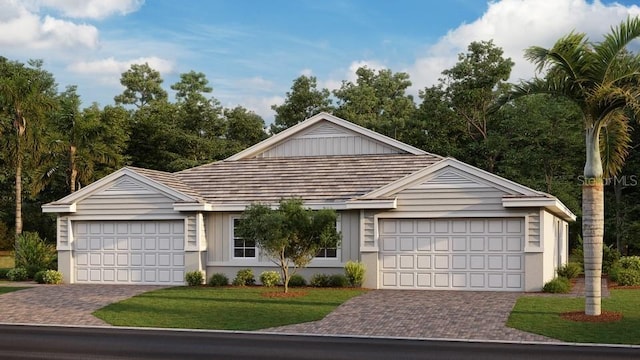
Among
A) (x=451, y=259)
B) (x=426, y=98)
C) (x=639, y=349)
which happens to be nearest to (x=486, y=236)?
(x=451, y=259)

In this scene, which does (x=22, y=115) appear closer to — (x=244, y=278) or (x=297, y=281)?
(x=244, y=278)

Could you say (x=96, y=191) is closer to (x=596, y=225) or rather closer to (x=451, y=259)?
(x=451, y=259)

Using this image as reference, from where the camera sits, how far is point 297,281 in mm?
24875

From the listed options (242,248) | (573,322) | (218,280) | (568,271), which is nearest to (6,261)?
(242,248)

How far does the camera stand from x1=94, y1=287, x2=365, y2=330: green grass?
17.8 meters

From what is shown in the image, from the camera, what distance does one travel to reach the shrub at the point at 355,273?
79.0 feet

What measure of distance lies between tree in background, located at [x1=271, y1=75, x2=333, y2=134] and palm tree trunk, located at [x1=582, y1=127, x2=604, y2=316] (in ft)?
122

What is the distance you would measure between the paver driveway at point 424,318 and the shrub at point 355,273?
1962 millimetres

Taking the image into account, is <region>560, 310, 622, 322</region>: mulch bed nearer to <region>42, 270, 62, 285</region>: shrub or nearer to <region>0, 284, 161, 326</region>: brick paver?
<region>0, 284, 161, 326</region>: brick paver

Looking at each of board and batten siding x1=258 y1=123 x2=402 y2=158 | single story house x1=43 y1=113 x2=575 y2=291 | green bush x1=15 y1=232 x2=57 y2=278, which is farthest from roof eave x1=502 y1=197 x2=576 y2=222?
green bush x1=15 y1=232 x2=57 y2=278

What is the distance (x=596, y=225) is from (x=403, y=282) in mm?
8346

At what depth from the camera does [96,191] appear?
26.8m

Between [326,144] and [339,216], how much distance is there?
4.97 m

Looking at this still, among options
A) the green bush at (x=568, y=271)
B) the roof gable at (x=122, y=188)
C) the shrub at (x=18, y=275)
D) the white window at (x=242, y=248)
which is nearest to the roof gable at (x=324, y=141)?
the white window at (x=242, y=248)
